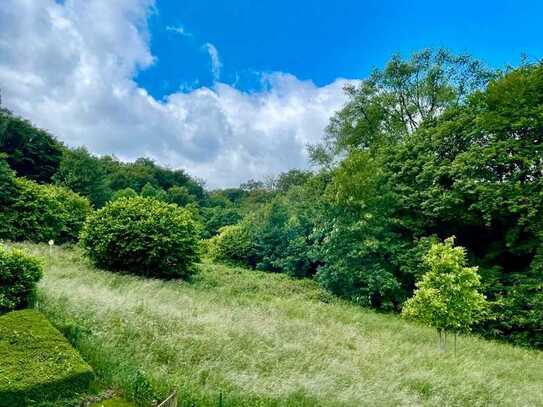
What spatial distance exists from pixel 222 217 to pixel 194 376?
37.4m

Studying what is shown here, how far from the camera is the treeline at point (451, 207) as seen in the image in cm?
1453

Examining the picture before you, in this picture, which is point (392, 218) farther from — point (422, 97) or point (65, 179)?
point (65, 179)

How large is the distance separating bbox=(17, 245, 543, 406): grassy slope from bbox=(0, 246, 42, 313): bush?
1.20ft

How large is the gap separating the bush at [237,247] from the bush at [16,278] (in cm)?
1826

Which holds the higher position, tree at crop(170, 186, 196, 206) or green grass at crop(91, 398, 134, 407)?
tree at crop(170, 186, 196, 206)

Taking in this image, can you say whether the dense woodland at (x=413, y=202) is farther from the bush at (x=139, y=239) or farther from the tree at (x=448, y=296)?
the tree at (x=448, y=296)

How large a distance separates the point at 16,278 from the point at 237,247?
18623 millimetres

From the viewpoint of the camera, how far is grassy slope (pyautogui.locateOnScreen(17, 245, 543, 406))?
5.20m

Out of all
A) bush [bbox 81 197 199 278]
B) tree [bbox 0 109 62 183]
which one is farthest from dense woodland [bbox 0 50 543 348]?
tree [bbox 0 109 62 183]

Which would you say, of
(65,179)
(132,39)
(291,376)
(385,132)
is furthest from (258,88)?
(65,179)

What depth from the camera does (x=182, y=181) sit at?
2603 inches

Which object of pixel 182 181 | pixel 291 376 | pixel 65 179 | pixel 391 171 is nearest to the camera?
pixel 291 376

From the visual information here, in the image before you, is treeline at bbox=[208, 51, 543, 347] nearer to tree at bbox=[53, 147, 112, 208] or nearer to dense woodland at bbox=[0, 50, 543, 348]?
dense woodland at bbox=[0, 50, 543, 348]

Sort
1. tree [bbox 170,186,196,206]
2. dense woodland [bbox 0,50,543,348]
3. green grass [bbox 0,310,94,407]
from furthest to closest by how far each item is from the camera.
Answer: tree [bbox 170,186,196,206], dense woodland [bbox 0,50,543,348], green grass [bbox 0,310,94,407]
